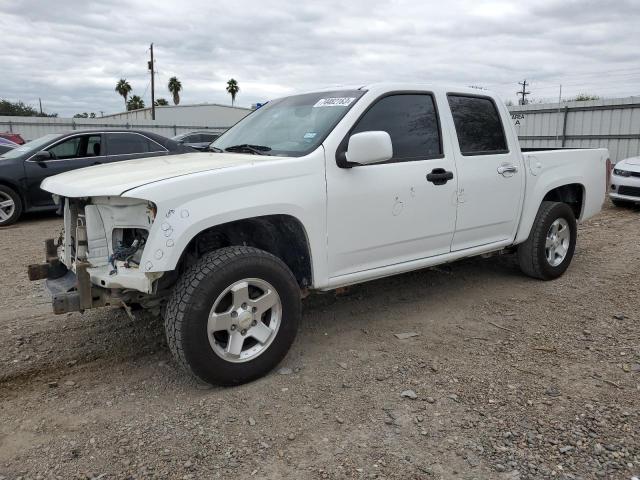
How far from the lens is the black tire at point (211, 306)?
2.97 meters

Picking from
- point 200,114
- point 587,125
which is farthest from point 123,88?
point 587,125

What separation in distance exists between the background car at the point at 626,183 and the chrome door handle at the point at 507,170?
620 cm

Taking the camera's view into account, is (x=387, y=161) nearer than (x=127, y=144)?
Yes

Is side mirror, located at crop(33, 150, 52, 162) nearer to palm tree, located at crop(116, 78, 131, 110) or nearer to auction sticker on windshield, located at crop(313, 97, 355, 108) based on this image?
auction sticker on windshield, located at crop(313, 97, 355, 108)

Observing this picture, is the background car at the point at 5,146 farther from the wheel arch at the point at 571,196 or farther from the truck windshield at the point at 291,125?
→ the wheel arch at the point at 571,196

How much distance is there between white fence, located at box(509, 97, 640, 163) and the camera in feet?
45.9

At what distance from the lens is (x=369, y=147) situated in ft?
11.1

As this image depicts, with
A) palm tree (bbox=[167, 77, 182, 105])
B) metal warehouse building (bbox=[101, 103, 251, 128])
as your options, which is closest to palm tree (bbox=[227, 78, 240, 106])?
palm tree (bbox=[167, 77, 182, 105])

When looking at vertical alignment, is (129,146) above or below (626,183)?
above

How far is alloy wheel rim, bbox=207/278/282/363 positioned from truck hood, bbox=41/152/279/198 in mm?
748

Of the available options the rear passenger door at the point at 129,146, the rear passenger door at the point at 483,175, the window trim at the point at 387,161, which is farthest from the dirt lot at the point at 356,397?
the rear passenger door at the point at 129,146

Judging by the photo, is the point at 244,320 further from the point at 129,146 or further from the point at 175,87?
the point at 175,87

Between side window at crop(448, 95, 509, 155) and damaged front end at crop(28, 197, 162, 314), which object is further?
side window at crop(448, 95, 509, 155)

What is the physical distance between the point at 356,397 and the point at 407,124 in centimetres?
208
